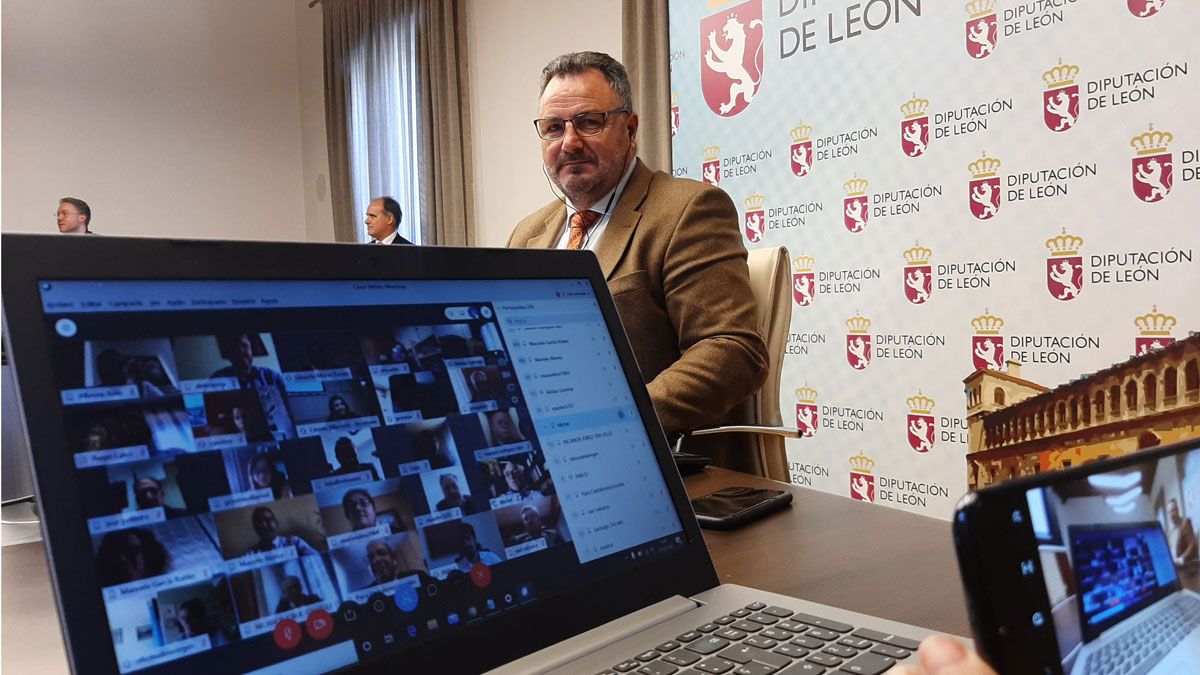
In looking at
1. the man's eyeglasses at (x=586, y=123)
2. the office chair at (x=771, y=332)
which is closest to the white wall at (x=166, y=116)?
the man's eyeglasses at (x=586, y=123)

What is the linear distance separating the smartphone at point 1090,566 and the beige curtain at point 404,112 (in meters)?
4.33

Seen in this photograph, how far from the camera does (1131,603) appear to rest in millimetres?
342

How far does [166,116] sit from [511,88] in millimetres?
3149

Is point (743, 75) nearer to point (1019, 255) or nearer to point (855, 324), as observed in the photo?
point (855, 324)

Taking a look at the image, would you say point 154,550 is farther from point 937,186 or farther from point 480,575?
point 937,186

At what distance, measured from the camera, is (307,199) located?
6523 millimetres

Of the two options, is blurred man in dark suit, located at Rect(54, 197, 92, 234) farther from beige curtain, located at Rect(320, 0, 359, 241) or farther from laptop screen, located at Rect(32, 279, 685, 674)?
laptop screen, located at Rect(32, 279, 685, 674)

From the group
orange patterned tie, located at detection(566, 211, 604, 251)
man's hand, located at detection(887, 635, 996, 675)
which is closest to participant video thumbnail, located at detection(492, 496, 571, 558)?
man's hand, located at detection(887, 635, 996, 675)

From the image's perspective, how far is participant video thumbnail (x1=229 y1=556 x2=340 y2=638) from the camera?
43 centimetres

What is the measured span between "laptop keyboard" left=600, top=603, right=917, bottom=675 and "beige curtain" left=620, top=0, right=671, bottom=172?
Result: 2.87 m

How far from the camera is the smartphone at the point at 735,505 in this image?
0.86m

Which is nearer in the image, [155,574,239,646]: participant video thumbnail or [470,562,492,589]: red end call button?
[155,574,239,646]: participant video thumbnail

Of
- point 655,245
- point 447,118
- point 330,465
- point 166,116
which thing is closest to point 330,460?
point 330,465

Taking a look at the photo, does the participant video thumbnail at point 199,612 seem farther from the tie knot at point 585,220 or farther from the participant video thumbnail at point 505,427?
the tie knot at point 585,220
